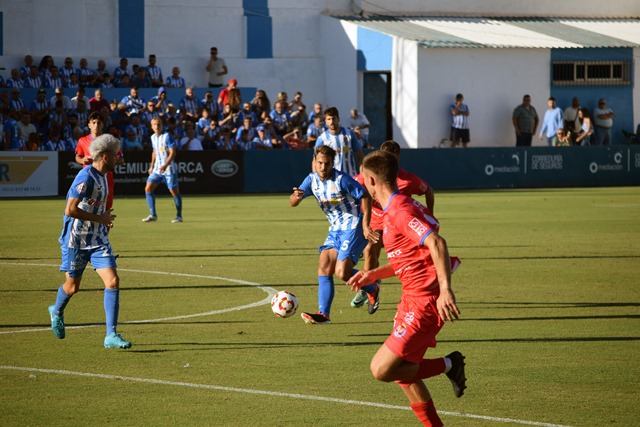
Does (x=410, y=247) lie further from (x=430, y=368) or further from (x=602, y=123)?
(x=602, y=123)

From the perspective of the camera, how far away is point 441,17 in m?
43.3

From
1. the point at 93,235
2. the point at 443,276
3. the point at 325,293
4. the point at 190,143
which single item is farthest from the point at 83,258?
the point at 190,143

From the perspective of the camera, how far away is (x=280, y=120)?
3550 centimetres

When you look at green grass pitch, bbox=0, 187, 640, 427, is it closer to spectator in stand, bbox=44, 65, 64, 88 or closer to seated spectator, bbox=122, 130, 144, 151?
seated spectator, bbox=122, 130, 144, 151

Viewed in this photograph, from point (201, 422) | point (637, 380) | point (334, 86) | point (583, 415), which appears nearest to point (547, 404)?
point (583, 415)

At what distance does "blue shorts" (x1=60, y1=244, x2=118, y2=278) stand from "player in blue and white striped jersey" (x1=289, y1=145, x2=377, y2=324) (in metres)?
2.40

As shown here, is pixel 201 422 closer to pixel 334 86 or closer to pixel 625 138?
pixel 334 86

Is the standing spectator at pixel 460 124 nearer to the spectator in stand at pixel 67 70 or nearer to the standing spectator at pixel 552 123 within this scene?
the standing spectator at pixel 552 123

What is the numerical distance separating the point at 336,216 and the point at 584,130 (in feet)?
96.4

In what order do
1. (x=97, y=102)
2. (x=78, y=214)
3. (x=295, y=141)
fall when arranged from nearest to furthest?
(x=78, y=214)
(x=97, y=102)
(x=295, y=141)

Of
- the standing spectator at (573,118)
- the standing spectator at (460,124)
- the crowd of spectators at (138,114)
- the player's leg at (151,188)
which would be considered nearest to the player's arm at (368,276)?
the player's leg at (151,188)

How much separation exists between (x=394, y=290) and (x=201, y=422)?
271 inches

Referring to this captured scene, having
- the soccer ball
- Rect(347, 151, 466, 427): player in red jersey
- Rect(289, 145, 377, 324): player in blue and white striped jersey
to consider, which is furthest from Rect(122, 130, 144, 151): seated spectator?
Rect(347, 151, 466, 427): player in red jersey

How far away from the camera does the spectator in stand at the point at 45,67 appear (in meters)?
33.8
